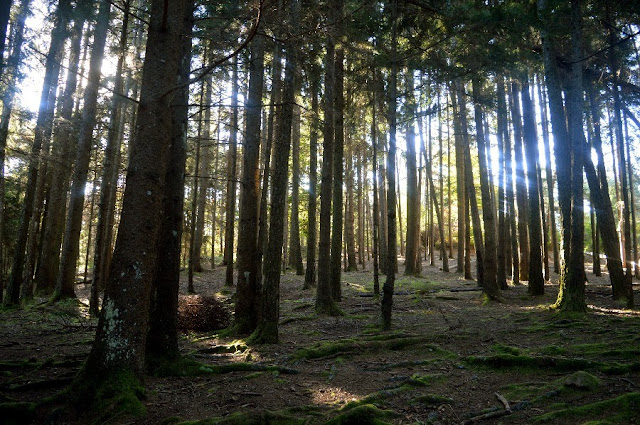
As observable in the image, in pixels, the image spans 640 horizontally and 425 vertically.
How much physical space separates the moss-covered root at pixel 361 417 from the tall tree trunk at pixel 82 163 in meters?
11.0

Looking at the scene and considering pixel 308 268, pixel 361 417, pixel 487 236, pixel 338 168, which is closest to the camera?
pixel 361 417

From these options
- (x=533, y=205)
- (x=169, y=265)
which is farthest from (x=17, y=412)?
(x=533, y=205)

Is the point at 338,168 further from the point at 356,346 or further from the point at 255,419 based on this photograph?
the point at 255,419

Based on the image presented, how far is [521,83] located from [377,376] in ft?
39.3

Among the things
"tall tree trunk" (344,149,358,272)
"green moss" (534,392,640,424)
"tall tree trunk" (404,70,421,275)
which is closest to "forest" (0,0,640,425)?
"green moss" (534,392,640,424)

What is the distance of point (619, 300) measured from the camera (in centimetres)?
980

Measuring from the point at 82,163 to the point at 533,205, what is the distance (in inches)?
568

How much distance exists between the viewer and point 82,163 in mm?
11562

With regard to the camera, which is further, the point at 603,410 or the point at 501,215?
the point at 501,215

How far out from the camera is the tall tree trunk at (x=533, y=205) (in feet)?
38.3

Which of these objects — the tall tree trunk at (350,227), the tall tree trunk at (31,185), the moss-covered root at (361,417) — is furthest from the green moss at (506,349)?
the tall tree trunk at (350,227)

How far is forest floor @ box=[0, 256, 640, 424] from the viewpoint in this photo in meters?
3.93

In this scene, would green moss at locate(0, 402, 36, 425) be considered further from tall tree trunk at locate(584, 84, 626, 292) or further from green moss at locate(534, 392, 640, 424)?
tall tree trunk at locate(584, 84, 626, 292)

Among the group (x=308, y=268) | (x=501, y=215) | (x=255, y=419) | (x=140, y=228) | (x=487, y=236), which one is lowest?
(x=255, y=419)
